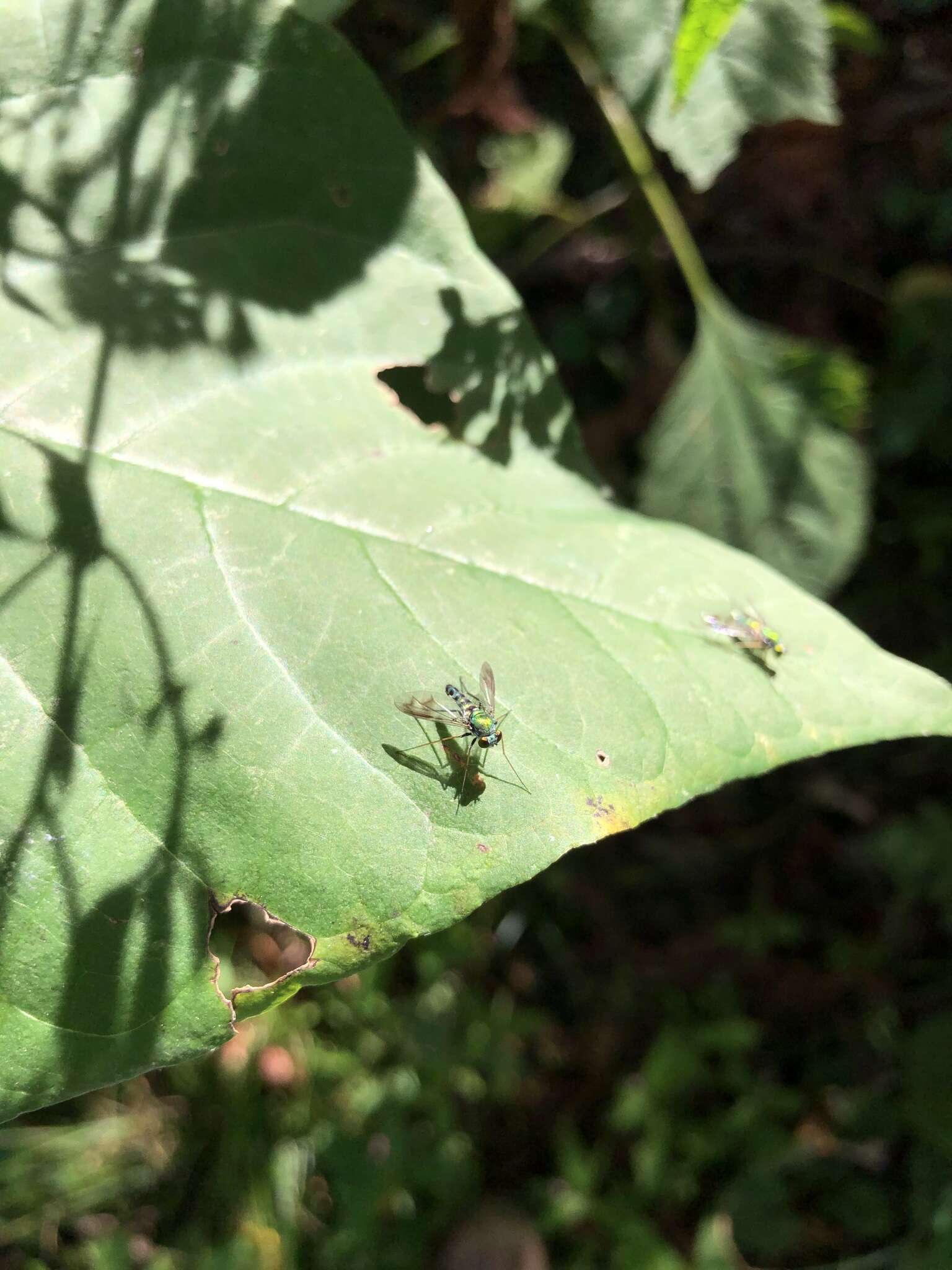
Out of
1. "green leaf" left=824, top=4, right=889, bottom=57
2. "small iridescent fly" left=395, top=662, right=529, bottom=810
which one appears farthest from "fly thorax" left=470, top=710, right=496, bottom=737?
"green leaf" left=824, top=4, right=889, bottom=57

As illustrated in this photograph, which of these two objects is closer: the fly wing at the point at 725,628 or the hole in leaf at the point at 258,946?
the fly wing at the point at 725,628

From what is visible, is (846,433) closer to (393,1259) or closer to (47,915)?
(47,915)

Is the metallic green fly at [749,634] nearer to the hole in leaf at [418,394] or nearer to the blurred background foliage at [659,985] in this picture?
the hole in leaf at [418,394]

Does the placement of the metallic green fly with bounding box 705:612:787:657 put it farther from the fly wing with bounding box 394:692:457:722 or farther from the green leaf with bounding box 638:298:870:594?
the green leaf with bounding box 638:298:870:594

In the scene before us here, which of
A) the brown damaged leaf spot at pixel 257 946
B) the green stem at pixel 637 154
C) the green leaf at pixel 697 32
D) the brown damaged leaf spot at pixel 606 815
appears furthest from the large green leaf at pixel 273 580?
the brown damaged leaf spot at pixel 257 946

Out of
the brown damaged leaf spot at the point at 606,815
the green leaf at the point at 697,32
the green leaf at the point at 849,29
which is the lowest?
the brown damaged leaf spot at the point at 606,815

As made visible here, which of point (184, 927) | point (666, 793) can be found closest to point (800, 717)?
point (666, 793)

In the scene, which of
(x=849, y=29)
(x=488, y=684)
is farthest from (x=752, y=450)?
(x=488, y=684)

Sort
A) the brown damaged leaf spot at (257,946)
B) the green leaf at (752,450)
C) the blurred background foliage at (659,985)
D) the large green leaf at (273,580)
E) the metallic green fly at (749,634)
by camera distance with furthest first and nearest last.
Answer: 1. the brown damaged leaf spot at (257,946)
2. the blurred background foliage at (659,985)
3. the green leaf at (752,450)
4. the metallic green fly at (749,634)
5. the large green leaf at (273,580)
